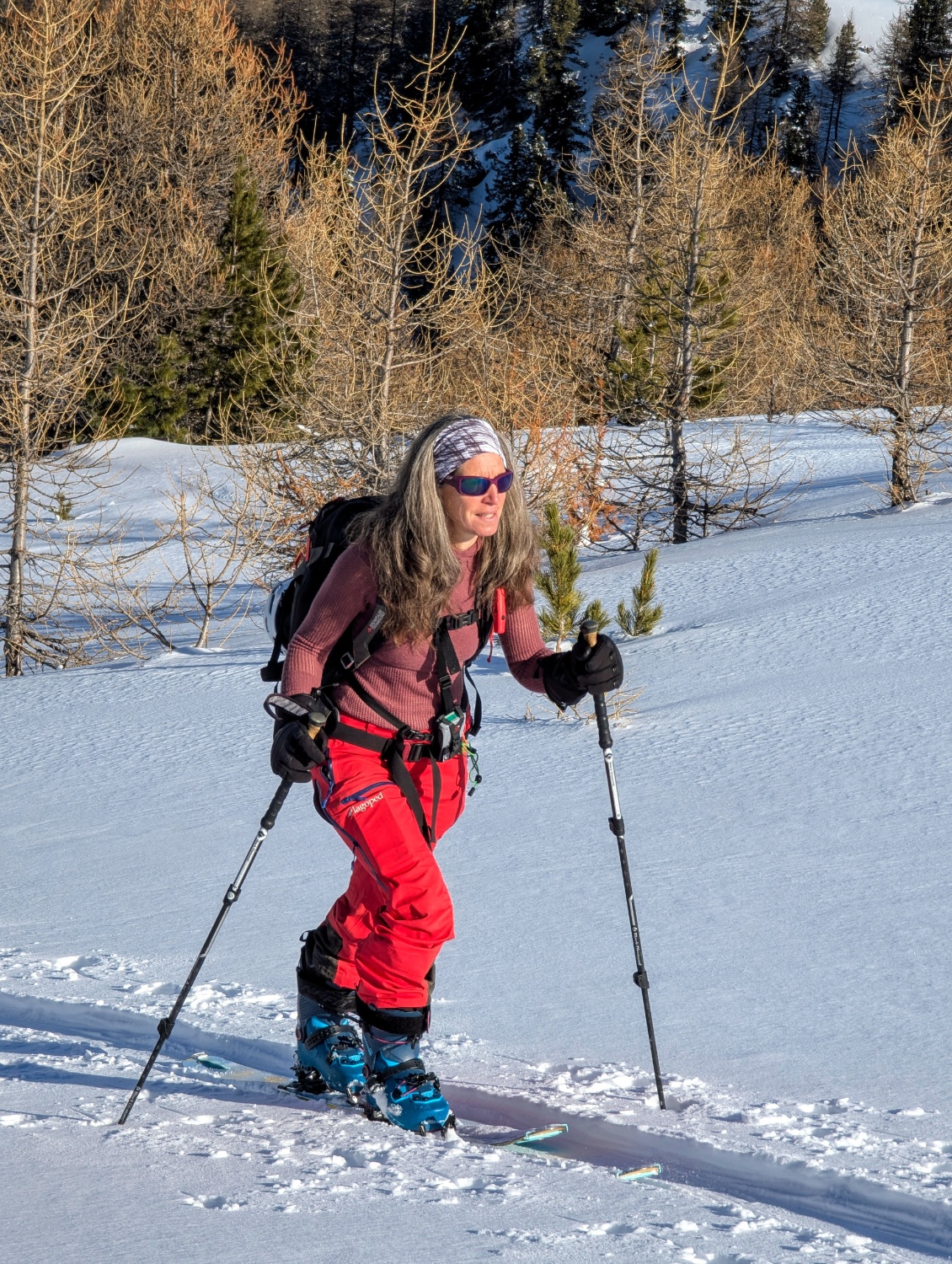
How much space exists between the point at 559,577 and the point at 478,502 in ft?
14.0

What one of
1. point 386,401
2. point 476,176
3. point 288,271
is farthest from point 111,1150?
point 476,176

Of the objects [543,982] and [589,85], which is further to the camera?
[589,85]

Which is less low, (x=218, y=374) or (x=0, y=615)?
(x=218, y=374)

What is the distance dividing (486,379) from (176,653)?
14.9 ft

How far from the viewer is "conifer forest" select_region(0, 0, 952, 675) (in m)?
11.4

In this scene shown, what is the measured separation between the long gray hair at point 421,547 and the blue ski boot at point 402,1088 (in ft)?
2.95

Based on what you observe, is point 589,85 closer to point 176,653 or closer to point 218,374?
point 218,374

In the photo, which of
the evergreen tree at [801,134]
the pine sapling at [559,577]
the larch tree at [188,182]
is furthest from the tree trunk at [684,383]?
the evergreen tree at [801,134]

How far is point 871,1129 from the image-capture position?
252cm

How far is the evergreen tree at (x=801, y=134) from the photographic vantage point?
51.5 m

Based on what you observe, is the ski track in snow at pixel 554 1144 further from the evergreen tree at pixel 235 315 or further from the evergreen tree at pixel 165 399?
the evergreen tree at pixel 235 315

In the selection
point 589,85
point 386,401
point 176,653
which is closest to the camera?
point 176,653

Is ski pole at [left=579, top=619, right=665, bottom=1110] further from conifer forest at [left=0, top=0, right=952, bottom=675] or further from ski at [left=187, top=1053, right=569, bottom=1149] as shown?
conifer forest at [left=0, top=0, right=952, bottom=675]

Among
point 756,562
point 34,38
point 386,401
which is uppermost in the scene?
point 34,38
